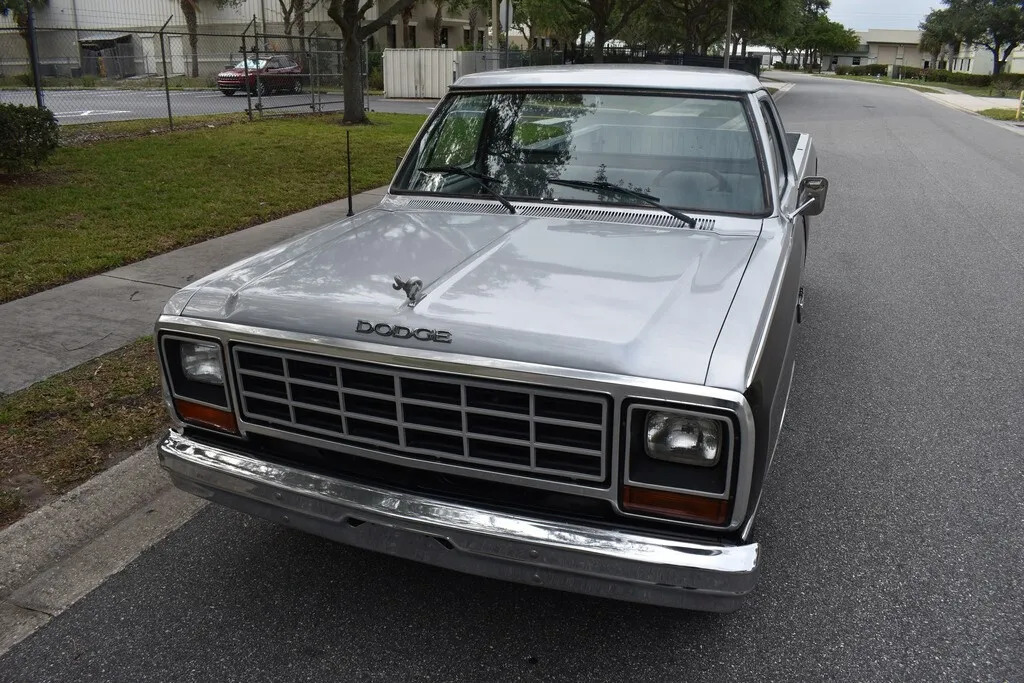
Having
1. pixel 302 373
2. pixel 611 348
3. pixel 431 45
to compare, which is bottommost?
pixel 302 373

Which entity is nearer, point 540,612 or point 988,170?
point 540,612

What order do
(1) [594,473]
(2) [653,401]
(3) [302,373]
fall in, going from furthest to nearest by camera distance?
(3) [302,373] → (1) [594,473] → (2) [653,401]

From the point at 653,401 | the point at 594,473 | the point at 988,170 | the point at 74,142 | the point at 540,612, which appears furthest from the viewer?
the point at 988,170

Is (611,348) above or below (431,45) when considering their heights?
below

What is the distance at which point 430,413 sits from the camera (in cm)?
245

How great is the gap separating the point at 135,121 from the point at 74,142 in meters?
3.38

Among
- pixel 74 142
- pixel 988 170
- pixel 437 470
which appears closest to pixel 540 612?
pixel 437 470

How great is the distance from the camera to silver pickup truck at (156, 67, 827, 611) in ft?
7.34

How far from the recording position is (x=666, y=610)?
113 inches

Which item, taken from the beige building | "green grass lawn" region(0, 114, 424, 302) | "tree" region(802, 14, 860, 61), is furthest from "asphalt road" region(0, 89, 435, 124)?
the beige building

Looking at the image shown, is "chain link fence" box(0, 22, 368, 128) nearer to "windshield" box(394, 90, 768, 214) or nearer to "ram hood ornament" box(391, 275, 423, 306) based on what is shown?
"windshield" box(394, 90, 768, 214)

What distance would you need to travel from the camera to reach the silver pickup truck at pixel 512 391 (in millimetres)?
2238

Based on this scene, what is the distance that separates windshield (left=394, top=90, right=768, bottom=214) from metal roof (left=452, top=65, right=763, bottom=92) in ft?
0.17

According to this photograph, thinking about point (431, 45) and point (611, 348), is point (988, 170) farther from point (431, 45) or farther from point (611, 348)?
point (431, 45)
